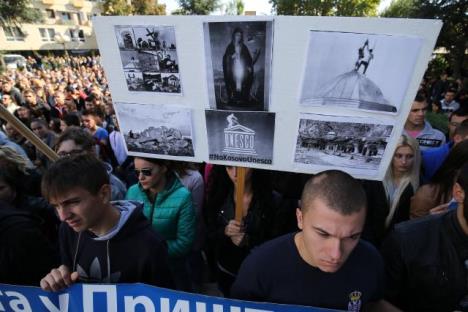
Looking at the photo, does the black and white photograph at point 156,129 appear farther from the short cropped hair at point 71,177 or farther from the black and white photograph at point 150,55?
the short cropped hair at point 71,177

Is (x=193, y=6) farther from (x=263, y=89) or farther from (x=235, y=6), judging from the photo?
(x=263, y=89)

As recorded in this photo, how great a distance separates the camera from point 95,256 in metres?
1.59

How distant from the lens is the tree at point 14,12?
22.5 meters

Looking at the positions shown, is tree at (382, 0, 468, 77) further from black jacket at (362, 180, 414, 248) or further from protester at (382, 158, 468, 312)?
protester at (382, 158, 468, 312)

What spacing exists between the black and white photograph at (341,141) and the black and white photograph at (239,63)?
23 centimetres

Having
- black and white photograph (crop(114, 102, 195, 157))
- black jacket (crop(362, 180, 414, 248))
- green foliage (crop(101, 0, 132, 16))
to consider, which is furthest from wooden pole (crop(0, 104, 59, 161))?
green foliage (crop(101, 0, 132, 16))

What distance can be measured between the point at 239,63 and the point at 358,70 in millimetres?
479

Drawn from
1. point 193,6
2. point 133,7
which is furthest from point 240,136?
point 193,6

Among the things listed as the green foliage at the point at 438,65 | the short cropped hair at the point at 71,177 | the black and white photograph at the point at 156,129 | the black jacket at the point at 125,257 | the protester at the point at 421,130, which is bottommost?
the green foliage at the point at 438,65

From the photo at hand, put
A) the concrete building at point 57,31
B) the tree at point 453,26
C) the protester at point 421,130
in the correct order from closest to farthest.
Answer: the protester at point 421,130 → the tree at point 453,26 → the concrete building at point 57,31

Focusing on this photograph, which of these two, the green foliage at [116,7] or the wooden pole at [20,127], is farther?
the green foliage at [116,7]

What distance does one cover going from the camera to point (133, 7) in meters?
32.0

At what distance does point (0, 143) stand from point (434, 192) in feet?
15.0

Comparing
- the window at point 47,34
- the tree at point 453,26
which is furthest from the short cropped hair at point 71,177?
the window at point 47,34
